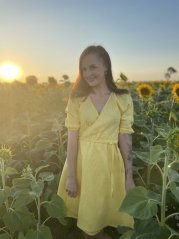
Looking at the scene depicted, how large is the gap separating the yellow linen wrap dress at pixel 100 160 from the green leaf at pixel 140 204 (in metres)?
0.64

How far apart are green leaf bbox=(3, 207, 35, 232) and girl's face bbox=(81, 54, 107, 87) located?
0.89 m

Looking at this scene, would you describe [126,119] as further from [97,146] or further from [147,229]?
[147,229]

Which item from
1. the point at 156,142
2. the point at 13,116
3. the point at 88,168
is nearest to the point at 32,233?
the point at 88,168

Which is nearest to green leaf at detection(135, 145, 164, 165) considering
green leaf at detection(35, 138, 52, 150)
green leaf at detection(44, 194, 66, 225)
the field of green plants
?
the field of green plants

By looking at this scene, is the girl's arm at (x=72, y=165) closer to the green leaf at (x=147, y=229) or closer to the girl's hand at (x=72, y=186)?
the girl's hand at (x=72, y=186)

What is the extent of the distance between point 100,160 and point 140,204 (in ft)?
2.28

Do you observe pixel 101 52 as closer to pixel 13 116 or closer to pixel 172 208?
pixel 172 208

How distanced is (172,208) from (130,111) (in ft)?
3.01

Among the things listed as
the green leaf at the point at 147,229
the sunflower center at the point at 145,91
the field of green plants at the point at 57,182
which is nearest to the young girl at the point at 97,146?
the field of green plants at the point at 57,182

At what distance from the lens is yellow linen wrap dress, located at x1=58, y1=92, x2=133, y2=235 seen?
3004 mm

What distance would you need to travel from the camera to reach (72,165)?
308 cm

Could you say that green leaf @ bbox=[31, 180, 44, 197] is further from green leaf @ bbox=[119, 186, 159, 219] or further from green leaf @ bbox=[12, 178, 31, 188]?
green leaf @ bbox=[119, 186, 159, 219]

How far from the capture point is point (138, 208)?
2.33 meters

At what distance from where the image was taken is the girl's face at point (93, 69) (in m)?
3.01
